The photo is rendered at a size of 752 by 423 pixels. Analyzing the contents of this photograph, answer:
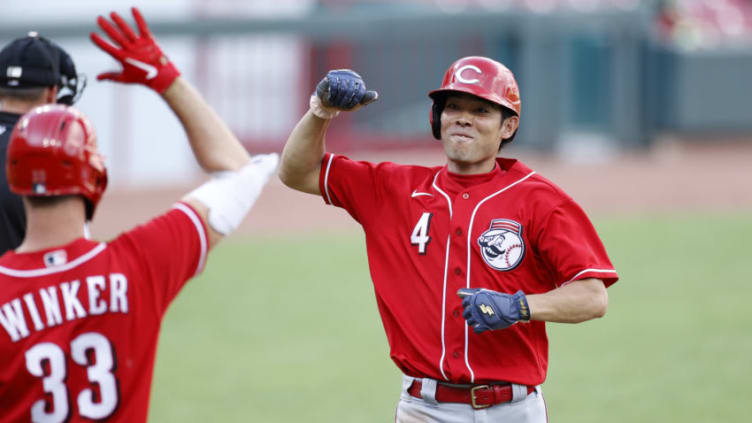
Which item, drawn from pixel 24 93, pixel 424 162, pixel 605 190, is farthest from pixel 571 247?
pixel 424 162

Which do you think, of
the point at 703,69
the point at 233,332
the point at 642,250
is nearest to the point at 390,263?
the point at 233,332

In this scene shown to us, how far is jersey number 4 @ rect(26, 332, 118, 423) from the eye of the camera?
2.35 metres

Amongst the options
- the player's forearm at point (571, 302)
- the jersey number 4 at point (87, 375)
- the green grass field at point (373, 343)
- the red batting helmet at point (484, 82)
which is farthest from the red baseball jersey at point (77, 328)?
the green grass field at point (373, 343)

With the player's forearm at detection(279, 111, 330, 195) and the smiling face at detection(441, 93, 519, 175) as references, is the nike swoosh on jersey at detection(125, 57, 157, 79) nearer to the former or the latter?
the player's forearm at detection(279, 111, 330, 195)

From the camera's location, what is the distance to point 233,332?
8852mm

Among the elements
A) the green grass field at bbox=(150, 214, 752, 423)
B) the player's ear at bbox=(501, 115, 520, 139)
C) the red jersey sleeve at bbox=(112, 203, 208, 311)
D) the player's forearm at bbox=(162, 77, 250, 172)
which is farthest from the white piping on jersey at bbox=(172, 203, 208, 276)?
the green grass field at bbox=(150, 214, 752, 423)

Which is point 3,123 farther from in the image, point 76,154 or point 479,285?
point 479,285

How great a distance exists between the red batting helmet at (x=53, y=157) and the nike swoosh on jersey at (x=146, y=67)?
1.89 ft

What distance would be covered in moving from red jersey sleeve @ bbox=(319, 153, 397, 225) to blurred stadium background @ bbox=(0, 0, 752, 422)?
3.08 m

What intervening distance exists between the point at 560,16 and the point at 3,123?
594 inches

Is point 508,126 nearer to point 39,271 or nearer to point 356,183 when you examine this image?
point 356,183

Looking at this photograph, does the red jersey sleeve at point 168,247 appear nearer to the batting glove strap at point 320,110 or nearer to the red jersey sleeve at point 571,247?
the batting glove strap at point 320,110

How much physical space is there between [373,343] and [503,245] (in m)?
5.15

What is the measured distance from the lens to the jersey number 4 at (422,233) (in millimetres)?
3619
